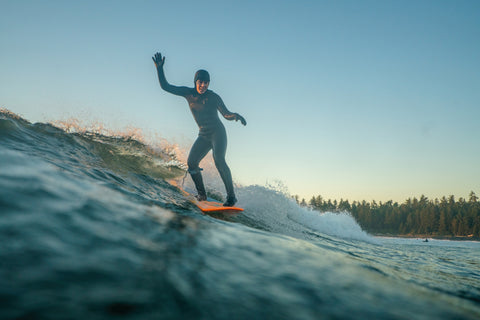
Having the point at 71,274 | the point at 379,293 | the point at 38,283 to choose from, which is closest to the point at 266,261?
the point at 379,293

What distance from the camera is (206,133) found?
5.77 metres

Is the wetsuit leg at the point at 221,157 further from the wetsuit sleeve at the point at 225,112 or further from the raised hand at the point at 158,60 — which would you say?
the raised hand at the point at 158,60

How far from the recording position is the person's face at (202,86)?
5629mm

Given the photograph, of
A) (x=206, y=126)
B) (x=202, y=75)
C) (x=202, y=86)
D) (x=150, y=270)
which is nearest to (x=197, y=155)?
(x=206, y=126)

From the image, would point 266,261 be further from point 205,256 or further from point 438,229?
point 438,229

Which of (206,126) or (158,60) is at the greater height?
(158,60)

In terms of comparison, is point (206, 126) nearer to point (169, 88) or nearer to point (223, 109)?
point (223, 109)

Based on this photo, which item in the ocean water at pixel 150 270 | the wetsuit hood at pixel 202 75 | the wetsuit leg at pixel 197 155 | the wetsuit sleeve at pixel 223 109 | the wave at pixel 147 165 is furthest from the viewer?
the wetsuit sleeve at pixel 223 109

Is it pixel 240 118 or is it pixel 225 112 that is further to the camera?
pixel 225 112

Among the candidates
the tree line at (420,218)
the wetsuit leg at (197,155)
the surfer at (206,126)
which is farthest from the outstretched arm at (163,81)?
the tree line at (420,218)

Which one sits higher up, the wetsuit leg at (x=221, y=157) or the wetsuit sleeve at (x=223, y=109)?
the wetsuit sleeve at (x=223, y=109)

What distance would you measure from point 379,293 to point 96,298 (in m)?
1.56

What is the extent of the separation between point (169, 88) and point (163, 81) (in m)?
0.18

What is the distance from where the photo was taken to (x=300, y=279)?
1656 millimetres
